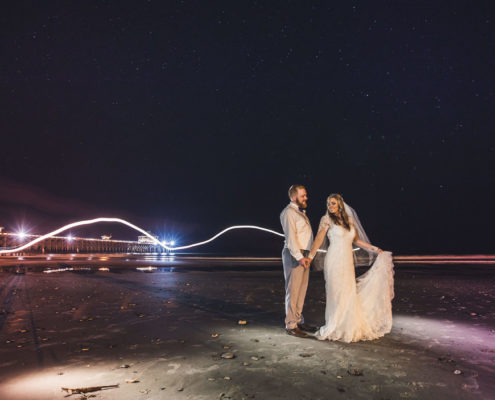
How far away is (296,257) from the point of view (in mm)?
6734

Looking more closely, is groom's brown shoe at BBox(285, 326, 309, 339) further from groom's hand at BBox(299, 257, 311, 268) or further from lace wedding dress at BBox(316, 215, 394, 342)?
groom's hand at BBox(299, 257, 311, 268)

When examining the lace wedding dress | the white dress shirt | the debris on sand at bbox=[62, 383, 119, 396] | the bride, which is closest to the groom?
the white dress shirt

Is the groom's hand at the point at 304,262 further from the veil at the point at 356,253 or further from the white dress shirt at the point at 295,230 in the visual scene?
the veil at the point at 356,253

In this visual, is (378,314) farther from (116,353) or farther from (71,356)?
(71,356)

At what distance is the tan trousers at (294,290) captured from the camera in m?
6.81

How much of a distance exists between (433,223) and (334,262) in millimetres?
99537

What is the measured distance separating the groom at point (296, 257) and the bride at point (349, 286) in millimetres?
244

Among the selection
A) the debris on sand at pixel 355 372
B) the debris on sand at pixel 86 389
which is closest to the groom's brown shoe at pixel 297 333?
the debris on sand at pixel 355 372

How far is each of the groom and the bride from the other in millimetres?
244

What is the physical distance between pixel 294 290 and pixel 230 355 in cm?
198

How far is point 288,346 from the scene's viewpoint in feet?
19.1

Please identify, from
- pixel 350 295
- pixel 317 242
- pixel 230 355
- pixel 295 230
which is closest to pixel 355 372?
pixel 230 355

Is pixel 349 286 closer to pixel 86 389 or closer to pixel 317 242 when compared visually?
pixel 317 242

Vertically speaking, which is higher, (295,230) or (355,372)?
(295,230)
